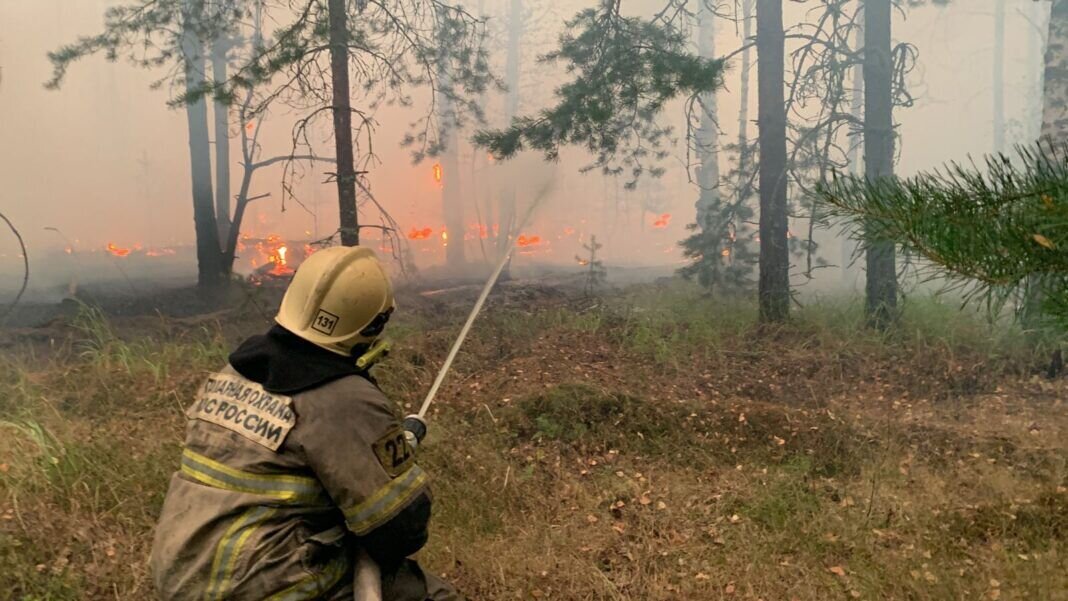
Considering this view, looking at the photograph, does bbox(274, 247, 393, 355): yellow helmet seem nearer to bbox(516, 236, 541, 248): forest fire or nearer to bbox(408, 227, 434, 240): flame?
bbox(408, 227, 434, 240): flame

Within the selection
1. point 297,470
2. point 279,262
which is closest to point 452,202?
point 279,262

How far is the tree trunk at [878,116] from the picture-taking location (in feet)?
23.6

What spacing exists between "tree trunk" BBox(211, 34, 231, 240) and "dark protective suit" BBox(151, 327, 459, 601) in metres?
8.20

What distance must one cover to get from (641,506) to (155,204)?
27.0ft

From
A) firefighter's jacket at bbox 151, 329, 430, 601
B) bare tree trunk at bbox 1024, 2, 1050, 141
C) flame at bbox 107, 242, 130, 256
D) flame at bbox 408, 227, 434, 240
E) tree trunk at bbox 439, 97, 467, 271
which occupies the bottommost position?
firefighter's jacket at bbox 151, 329, 430, 601

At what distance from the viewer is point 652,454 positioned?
170 inches

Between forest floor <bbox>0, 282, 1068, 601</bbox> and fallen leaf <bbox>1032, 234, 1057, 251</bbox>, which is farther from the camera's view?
forest floor <bbox>0, 282, 1068, 601</bbox>

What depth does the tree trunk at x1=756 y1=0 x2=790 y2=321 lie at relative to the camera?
7.11 meters

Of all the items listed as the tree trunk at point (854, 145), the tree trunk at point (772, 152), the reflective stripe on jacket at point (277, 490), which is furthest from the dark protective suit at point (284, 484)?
the tree trunk at point (772, 152)

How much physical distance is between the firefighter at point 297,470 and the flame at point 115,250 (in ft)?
28.4

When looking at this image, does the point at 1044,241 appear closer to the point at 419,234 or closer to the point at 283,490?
the point at 283,490

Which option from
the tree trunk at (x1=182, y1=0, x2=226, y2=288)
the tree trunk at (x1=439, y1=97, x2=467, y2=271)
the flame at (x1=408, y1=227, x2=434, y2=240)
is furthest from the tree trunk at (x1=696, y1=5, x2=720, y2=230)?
the tree trunk at (x1=182, y1=0, x2=226, y2=288)

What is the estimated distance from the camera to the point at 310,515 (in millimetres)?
1765

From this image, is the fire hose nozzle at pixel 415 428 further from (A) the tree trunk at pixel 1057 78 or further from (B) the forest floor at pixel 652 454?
(A) the tree trunk at pixel 1057 78
